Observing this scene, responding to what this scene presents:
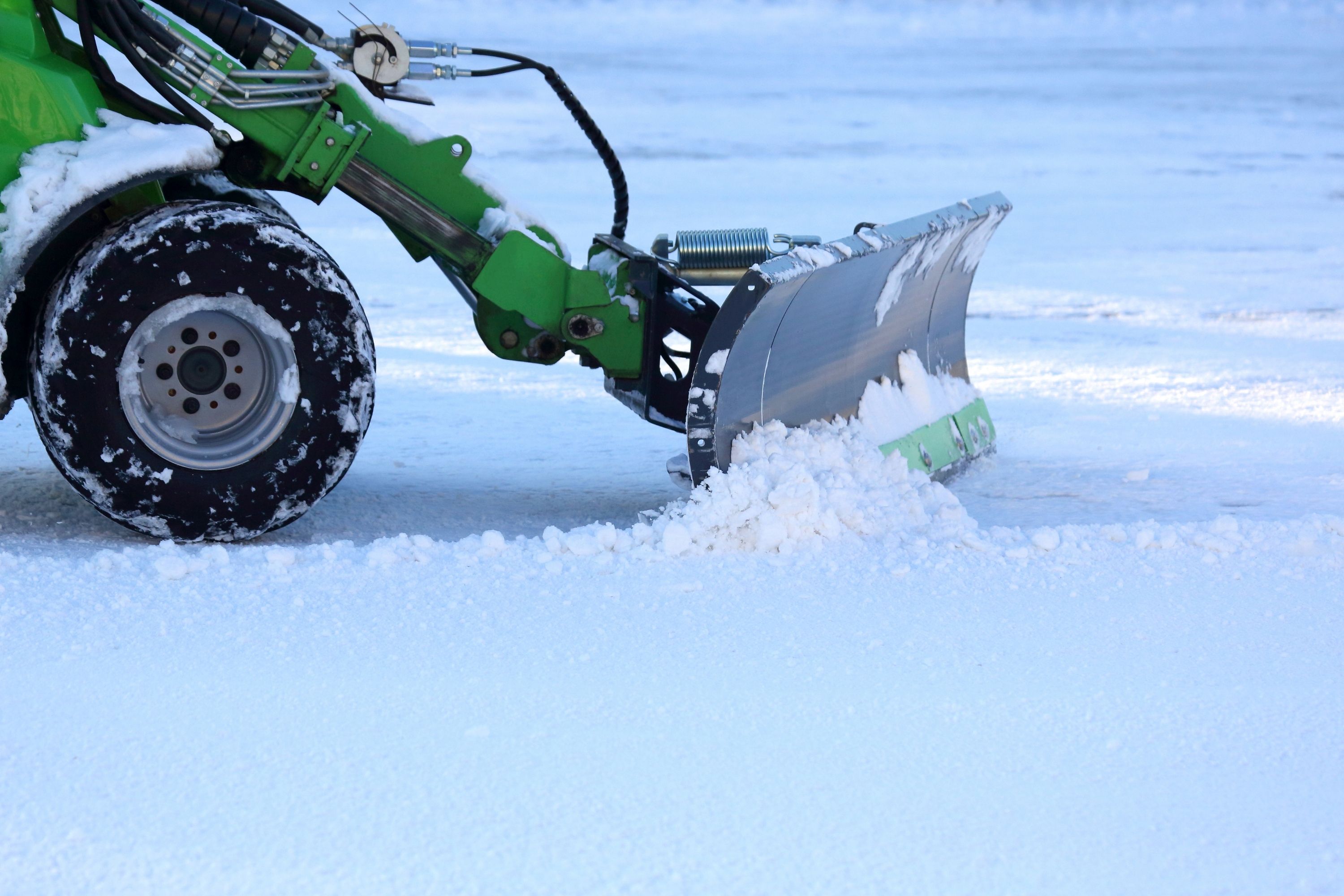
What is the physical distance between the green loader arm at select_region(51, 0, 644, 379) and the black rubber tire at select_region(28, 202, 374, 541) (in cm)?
31

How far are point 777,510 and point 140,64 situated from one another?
6.84ft

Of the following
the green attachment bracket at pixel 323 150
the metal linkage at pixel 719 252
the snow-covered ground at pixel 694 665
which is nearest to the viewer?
the snow-covered ground at pixel 694 665

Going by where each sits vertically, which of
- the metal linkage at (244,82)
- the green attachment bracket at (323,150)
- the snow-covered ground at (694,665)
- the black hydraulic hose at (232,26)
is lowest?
the snow-covered ground at (694,665)

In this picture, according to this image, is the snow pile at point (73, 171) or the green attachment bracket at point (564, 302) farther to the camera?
the green attachment bracket at point (564, 302)

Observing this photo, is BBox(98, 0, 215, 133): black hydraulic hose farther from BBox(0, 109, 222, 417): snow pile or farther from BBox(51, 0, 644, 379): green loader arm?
BBox(0, 109, 222, 417): snow pile

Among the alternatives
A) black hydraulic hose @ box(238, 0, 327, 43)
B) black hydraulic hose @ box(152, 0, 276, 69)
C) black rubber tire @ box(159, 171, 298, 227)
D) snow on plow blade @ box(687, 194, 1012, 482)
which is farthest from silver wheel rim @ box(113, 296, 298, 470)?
snow on plow blade @ box(687, 194, 1012, 482)

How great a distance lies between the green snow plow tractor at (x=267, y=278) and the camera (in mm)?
4125

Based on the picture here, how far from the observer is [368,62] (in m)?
4.70

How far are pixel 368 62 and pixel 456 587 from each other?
1684 mm

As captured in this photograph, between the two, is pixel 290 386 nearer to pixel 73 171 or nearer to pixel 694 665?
pixel 73 171

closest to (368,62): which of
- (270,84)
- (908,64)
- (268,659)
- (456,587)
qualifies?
Answer: (270,84)

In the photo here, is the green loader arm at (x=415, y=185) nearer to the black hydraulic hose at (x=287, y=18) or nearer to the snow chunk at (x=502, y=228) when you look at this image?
the snow chunk at (x=502, y=228)

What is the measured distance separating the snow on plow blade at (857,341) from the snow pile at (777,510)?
10 centimetres

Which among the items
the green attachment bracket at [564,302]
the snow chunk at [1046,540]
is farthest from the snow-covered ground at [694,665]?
the green attachment bracket at [564,302]
